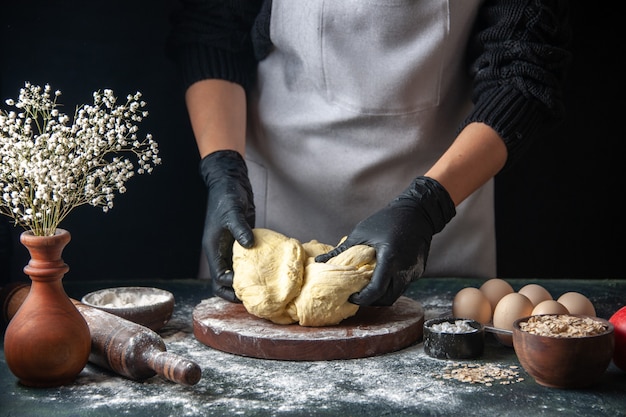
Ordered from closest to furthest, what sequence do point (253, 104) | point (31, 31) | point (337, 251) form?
point (337, 251)
point (253, 104)
point (31, 31)

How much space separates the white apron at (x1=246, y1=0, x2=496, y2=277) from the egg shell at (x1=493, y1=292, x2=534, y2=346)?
0.74m

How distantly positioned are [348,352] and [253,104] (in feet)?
3.73

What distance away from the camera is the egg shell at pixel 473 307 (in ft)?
6.42

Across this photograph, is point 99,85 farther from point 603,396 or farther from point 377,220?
point 603,396

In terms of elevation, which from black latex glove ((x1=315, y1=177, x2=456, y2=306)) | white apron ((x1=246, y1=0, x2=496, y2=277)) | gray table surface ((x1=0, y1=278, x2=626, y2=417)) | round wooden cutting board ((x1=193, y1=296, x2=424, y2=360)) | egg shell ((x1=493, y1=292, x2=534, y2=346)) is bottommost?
gray table surface ((x1=0, y1=278, x2=626, y2=417))

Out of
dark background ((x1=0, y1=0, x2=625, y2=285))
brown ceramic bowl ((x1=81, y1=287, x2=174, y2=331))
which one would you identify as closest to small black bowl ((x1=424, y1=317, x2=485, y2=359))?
brown ceramic bowl ((x1=81, y1=287, x2=174, y2=331))

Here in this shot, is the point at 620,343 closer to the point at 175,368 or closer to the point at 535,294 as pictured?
the point at 535,294

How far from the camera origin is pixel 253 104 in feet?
8.70

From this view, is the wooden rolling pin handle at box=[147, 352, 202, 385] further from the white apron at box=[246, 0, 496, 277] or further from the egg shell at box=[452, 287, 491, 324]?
the white apron at box=[246, 0, 496, 277]

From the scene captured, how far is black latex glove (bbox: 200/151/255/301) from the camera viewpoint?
6.77 ft

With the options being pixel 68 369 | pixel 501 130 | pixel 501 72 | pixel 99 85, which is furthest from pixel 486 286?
pixel 99 85

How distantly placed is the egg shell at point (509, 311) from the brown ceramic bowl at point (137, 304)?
807 mm

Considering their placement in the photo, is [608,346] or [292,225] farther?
[292,225]

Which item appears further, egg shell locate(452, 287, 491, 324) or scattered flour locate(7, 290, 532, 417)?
egg shell locate(452, 287, 491, 324)
